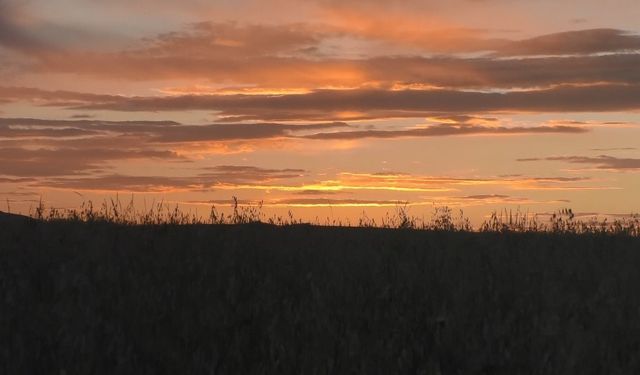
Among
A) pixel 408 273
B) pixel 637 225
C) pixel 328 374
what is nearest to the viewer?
pixel 328 374

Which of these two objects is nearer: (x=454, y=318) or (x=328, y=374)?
(x=328, y=374)

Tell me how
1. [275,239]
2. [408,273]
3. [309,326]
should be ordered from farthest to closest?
1. [275,239]
2. [408,273]
3. [309,326]

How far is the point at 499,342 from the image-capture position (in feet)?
18.1

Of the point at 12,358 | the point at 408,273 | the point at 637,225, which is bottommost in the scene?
the point at 12,358

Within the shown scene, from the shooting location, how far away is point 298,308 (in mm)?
6309

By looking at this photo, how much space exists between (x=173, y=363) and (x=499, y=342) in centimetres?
227

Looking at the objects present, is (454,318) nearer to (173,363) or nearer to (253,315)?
(253,315)

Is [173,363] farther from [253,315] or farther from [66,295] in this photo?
[66,295]

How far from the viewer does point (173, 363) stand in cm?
504

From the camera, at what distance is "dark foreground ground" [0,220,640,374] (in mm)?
5164

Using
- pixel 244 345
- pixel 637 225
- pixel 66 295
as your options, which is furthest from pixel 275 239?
pixel 637 225

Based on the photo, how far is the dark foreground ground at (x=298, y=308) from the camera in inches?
203

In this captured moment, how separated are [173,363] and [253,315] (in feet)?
3.41

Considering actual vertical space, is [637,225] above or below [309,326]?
above
